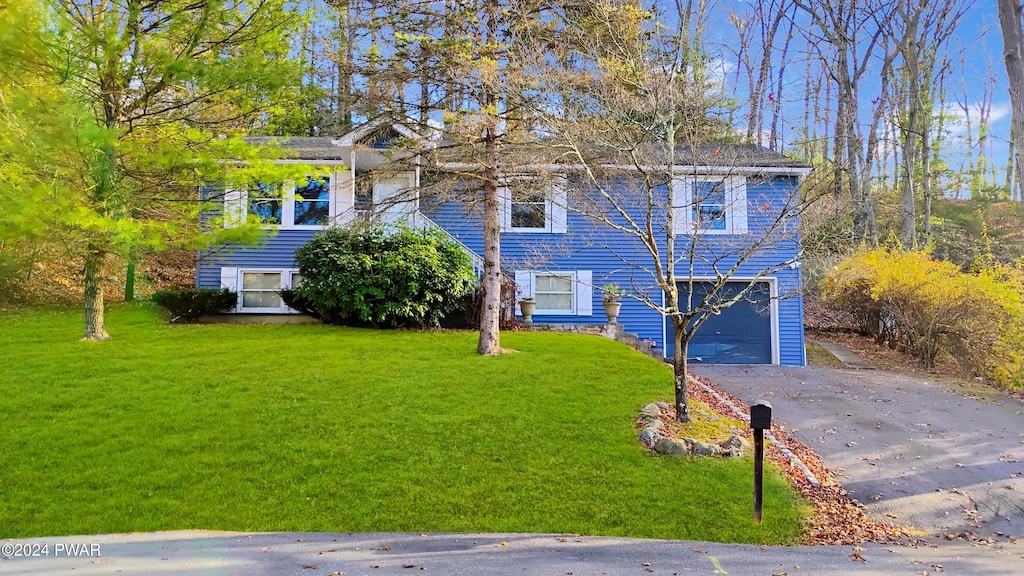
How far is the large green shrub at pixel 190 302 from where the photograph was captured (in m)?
14.0

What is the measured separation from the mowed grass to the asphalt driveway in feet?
4.31

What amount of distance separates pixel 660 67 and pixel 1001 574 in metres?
6.30

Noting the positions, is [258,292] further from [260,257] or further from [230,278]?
[260,257]

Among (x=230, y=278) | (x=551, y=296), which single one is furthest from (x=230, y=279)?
(x=551, y=296)

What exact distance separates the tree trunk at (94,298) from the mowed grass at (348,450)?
3.74 feet

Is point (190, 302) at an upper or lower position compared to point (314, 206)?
lower

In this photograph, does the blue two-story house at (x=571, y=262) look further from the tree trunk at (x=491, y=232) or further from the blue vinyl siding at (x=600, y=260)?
the tree trunk at (x=491, y=232)

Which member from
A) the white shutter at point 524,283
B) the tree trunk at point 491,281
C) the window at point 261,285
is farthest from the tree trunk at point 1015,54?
the window at point 261,285

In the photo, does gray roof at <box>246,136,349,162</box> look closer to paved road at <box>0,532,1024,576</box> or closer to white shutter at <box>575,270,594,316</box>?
white shutter at <box>575,270,594,316</box>

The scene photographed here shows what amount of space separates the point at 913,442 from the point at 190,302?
46.4 feet

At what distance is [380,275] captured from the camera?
13.0 meters

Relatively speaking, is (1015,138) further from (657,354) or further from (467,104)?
(467,104)

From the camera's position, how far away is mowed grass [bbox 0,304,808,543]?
18.0 feet

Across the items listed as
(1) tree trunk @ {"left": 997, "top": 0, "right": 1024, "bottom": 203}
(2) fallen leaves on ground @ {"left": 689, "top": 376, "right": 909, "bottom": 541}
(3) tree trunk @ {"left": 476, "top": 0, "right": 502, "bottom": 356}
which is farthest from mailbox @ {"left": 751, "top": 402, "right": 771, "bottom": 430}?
(3) tree trunk @ {"left": 476, "top": 0, "right": 502, "bottom": 356}
